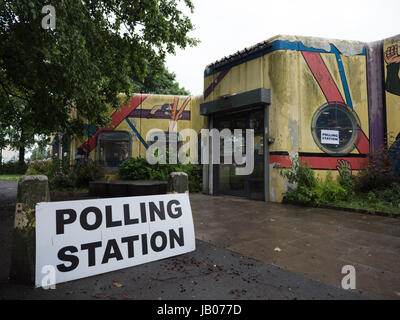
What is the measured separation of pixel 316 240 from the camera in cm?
377

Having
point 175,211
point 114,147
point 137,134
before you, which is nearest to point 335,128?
point 175,211

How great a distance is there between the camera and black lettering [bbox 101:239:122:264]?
2598 mm

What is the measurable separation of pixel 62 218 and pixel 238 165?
6.60 m

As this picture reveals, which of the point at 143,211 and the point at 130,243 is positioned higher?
the point at 143,211

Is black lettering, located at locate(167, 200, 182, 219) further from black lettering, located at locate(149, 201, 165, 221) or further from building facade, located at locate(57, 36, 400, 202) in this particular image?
building facade, located at locate(57, 36, 400, 202)

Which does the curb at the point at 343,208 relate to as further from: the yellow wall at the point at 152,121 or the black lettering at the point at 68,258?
the yellow wall at the point at 152,121

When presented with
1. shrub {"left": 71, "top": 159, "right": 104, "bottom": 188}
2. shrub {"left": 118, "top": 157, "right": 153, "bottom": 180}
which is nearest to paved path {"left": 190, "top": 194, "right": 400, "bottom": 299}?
shrub {"left": 118, "top": 157, "right": 153, "bottom": 180}

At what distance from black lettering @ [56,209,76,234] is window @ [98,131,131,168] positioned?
9.55m

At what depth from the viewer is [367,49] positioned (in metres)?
7.77

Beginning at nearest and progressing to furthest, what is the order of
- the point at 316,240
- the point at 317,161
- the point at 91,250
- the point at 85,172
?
the point at 91,250 → the point at 316,240 → the point at 317,161 → the point at 85,172

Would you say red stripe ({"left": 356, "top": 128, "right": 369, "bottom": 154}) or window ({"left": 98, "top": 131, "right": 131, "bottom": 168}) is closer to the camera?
red stripe ({"left": 356, "top": 128, "right": 369, "bottom": 154})

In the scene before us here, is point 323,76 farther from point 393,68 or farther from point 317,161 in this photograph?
point 317,161

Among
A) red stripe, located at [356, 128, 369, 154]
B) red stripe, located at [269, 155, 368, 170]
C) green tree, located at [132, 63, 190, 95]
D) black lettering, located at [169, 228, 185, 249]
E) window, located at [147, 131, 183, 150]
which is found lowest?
black lettering, located at [169, 228, 185, 249]
